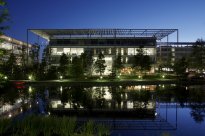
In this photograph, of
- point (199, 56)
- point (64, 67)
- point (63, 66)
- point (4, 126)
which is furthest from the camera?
point (199, 56)

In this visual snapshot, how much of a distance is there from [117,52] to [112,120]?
239ft

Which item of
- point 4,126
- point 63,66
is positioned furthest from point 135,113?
point 63,66

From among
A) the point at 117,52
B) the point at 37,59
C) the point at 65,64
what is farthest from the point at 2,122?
the point at 37,59

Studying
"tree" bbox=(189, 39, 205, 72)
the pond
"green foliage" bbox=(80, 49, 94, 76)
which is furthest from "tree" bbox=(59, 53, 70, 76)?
the pond

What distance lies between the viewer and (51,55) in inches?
3644

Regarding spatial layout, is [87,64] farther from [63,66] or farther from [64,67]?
[64,67]

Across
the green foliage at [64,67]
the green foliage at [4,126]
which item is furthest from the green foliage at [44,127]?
the green foliage at [64,67]

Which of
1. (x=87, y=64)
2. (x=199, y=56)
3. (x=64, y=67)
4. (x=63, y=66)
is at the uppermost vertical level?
(x=199, y=56)

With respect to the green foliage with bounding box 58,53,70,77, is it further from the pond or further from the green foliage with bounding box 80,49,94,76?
the pond

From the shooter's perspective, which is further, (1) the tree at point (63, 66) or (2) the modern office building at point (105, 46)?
(2) the modern office building at point (105, 46)


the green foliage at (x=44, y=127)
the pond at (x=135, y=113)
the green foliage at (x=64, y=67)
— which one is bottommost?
the pond at (x=135, y=113)

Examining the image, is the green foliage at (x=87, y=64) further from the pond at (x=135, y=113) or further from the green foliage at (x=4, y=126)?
the green foliage at (x=4, y=126)

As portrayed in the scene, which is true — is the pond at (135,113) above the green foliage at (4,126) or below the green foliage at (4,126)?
below

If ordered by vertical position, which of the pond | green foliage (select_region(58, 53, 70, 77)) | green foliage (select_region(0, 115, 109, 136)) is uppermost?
green foliage (select_region(58, 53, 70, 77))
